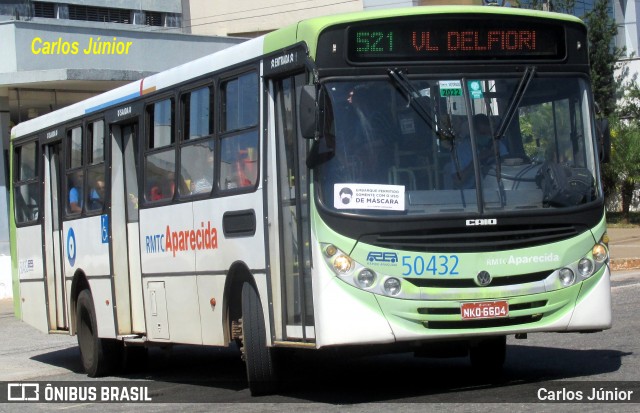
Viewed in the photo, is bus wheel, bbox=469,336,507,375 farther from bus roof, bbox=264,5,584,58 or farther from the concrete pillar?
the concrete pillar

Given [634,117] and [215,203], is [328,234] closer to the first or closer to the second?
[215,203]

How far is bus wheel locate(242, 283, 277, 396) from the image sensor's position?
9969mm

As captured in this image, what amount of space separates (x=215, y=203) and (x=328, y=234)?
2.00 m

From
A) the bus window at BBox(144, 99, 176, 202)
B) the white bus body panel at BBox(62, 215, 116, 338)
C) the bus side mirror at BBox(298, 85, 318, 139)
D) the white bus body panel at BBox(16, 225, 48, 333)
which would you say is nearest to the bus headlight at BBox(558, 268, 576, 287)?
the bus side mirror at BBox(298, 85, 318, 139)

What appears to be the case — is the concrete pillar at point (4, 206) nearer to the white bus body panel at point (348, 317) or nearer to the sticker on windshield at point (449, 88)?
the white bus body panel at point (348, 317)

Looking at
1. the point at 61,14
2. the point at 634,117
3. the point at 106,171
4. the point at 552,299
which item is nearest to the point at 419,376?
the point at 552,299

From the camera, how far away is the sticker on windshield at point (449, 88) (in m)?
9.27

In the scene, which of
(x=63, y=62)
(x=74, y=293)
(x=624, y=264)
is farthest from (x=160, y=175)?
(x=63, y=62)

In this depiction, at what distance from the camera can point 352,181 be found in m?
9.05

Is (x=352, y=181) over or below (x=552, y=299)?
over

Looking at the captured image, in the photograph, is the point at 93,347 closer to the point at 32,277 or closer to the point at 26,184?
the point at 32,277

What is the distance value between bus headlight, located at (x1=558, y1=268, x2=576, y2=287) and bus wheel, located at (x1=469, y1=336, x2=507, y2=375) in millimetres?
1580

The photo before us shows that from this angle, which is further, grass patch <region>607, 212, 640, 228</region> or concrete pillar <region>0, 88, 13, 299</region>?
grass patch <region>607, 212, 640, 228</region>

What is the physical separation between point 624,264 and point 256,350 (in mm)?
17391
